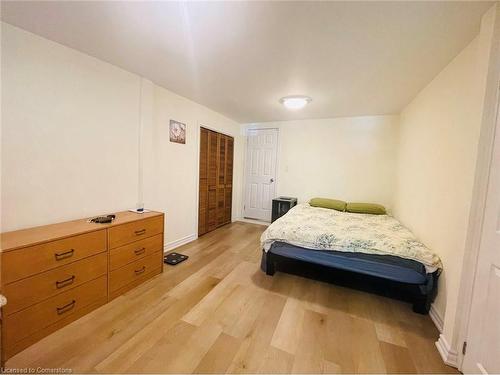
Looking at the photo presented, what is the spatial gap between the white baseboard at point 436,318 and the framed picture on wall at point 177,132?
134 inches

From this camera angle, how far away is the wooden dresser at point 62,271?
1291mm

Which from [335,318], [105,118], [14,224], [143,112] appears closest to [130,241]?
[14,224]

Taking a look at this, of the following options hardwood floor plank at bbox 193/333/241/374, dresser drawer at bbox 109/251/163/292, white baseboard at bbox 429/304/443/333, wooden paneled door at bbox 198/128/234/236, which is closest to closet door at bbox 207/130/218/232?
wooden paneled door at bbox 198/128/234/236

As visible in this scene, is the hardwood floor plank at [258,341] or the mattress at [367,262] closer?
the hardwood floor plank at [258,341]

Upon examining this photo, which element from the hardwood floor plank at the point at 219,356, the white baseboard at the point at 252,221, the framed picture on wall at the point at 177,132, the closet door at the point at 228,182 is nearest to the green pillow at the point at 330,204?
the white baseboard at the point at 252,221

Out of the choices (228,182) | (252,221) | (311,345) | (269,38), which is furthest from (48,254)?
(252,221)

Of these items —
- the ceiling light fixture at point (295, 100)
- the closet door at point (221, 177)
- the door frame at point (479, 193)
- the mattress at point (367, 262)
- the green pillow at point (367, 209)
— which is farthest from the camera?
the closet door at point (221, 177)

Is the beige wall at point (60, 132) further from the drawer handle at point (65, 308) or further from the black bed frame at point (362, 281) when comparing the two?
the black bed frame at point (362, 281)

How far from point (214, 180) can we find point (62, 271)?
2688mm

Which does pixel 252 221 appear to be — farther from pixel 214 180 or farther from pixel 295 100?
pixel 295 100

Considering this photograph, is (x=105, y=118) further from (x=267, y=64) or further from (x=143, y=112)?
(x=267, y=64)

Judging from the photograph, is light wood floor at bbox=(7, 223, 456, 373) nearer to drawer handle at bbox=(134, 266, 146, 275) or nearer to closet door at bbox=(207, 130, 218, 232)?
drawer handle at bbox=(134, 266, 146, 275)

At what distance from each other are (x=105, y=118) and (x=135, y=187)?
810 millimetres

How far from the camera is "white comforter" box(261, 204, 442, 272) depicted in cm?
186
